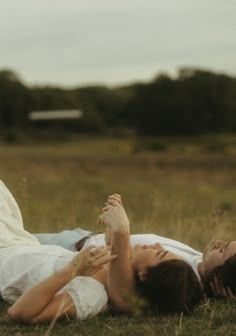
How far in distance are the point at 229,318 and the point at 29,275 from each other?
1203mm

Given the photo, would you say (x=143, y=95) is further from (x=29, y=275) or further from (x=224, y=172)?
(x=29, y=275)

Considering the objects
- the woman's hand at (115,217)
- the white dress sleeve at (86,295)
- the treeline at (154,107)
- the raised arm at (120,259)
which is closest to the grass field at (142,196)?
the white dress sleeve at (86,295)

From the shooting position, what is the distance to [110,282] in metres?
4.05

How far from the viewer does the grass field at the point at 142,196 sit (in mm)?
3945

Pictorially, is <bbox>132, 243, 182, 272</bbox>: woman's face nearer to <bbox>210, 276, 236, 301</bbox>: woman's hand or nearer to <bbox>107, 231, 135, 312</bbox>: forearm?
<bbox>107, 231, 135, 312</bbox>: forearm

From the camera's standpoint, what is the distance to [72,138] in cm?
5772

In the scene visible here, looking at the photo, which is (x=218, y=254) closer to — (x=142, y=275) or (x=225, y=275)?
(x=225, y=275)

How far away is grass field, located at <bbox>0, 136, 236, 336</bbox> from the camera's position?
3.95 m

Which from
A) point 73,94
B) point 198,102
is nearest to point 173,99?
point 198,102

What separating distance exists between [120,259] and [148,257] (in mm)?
180

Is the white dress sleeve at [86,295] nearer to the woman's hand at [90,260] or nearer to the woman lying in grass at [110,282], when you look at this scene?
Answer: the woman lying in grass at [110,282]

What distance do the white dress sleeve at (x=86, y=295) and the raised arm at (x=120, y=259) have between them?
9 centimetres

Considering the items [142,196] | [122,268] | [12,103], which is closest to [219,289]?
[122,268]

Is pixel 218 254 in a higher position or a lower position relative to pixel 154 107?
higher
